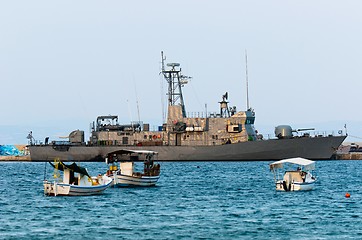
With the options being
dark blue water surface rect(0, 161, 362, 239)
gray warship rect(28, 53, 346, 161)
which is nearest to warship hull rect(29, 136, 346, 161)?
gray warship rect(28, 53, 346, 161)

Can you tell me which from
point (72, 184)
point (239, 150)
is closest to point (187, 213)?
point (72, 184)

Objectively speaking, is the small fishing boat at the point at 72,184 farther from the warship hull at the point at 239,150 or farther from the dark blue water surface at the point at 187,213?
the warship hull at the point at 239,150

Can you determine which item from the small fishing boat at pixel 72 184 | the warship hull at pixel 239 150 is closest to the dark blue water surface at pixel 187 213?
the small fishing boat at pixel 72 184

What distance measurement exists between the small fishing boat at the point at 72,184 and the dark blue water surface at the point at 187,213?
2.82 ft

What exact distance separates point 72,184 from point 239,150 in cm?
5771

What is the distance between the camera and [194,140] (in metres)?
118

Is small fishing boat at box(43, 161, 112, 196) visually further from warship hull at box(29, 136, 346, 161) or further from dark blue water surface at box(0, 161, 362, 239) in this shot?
warship hull at box(29, 136, 346, 161)

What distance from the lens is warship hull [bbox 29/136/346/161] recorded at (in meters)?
112

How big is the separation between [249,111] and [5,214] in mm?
71690

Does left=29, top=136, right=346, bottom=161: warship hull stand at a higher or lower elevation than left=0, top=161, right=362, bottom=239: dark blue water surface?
higher

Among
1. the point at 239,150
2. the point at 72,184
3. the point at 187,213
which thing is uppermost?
the point at 239,150

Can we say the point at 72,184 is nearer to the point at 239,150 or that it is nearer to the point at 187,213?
the point at 187,213

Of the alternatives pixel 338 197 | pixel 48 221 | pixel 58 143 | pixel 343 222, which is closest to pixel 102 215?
pixel 48 221

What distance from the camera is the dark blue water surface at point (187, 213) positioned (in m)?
40.1
